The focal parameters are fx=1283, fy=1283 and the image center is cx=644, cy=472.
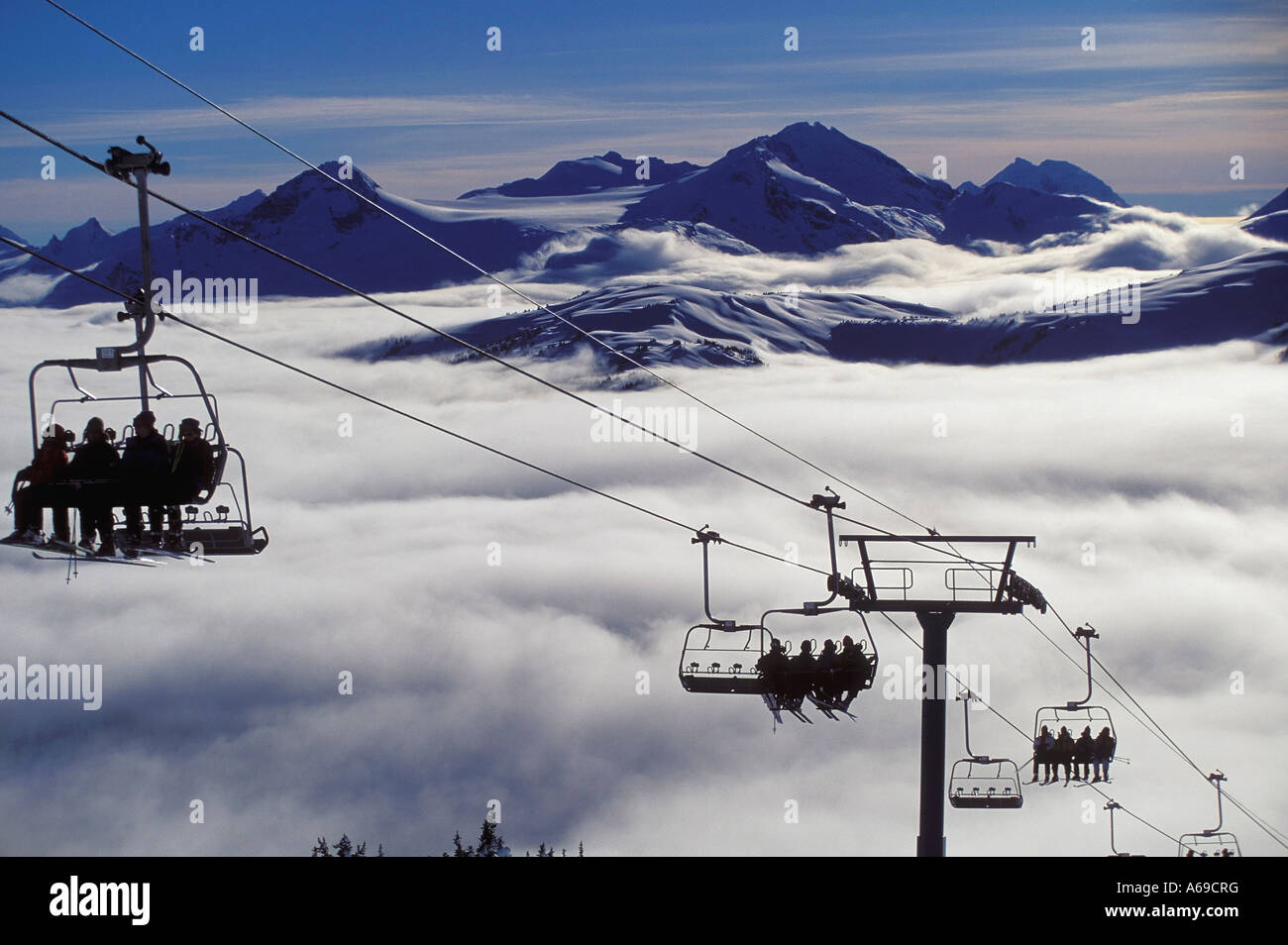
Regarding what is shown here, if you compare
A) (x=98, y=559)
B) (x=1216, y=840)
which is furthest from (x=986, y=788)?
Result: (x=1216, y=840)

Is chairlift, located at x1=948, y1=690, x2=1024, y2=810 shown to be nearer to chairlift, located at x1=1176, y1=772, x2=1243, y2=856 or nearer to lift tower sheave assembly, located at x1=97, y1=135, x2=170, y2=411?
chairlift, located at x1=1176, y1=772, x2=1243, y2=856

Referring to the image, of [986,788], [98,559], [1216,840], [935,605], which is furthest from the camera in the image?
[1216,840]

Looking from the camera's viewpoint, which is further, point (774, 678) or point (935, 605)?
point (774, 678)

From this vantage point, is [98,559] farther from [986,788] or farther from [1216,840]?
[1216,840]

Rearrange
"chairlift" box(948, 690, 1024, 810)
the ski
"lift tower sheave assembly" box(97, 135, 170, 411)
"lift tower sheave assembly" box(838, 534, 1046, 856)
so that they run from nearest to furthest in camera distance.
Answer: "lift tower sheave assembly" box(97, 135, 170, 411) → the ski → "lift tower sheave assembly" box(838, 534, 1046, 856) → "chairlift" box(948, 690, 1024, 810)

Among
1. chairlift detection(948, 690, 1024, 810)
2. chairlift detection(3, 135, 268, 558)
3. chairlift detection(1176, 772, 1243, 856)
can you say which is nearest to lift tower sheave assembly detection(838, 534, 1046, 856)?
chairlift detection(948, 690, 1024, 810)

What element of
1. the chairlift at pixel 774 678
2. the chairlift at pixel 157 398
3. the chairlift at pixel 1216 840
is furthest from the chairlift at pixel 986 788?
the chairlift at pixel 157 398

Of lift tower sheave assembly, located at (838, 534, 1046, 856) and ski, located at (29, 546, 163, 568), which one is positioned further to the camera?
lift tower sheave assembly, located at (838, 534, 1046, 856)

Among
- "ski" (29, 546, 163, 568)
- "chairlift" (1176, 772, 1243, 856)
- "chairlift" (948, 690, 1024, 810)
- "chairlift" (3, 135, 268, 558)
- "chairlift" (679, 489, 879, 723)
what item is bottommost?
"chairlift" (1176, 772, 1243, 856)

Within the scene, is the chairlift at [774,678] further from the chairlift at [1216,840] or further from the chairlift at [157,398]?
the chairlift at [1216,840]

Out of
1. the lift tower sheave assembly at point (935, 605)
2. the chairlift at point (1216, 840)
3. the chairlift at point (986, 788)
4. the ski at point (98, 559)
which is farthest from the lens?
the chairlift at point (1216, 840)
